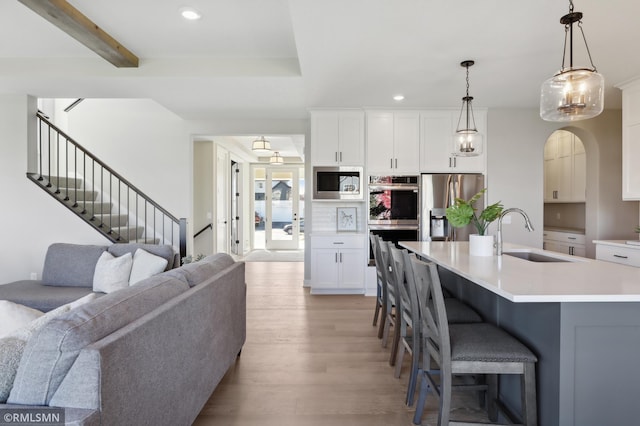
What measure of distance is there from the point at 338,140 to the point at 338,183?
60 cm

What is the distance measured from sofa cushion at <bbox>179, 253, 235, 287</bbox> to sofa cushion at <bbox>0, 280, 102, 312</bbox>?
1468 millimetres

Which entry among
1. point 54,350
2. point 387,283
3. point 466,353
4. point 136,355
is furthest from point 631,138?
point 54,350

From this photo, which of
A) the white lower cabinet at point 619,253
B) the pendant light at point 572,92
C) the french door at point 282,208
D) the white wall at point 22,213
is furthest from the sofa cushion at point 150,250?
the french door at point 282,208

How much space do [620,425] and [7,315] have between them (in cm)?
256

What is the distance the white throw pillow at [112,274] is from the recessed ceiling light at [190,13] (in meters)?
2.25

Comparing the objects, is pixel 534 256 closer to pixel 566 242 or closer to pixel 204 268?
pixel 204 268

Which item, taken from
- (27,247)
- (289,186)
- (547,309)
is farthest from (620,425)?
(289,186)

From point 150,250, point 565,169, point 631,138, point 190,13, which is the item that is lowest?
point 150,250

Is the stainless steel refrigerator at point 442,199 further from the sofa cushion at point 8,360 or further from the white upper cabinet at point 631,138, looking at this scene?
the sofa cushion at point 8,360

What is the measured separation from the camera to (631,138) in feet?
12.6

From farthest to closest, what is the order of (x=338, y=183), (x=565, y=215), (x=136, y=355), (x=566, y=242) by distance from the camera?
1. (x=565, y=215)
2. (x=566, y=242)
3. (x=338, y=183)
4. (x=136, y=355)

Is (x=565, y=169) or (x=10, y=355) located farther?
(x=565, y=169)

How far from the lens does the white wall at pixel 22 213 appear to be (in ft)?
15.1

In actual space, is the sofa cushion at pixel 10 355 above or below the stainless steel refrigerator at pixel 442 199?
below
